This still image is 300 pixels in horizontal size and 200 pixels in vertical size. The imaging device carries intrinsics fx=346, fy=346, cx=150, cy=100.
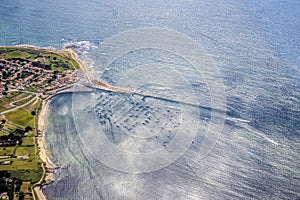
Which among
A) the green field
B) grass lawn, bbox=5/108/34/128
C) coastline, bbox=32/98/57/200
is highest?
the green field

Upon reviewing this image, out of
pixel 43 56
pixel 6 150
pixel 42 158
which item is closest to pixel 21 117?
pixel 6 150

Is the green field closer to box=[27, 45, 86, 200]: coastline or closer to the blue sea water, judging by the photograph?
the blue sea water

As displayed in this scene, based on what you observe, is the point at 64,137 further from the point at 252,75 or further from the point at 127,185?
the point at 252,75

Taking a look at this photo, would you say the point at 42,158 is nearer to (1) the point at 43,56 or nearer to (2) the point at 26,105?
(2) the point at 26,105

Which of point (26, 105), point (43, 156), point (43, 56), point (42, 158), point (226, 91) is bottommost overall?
point (42, 158)

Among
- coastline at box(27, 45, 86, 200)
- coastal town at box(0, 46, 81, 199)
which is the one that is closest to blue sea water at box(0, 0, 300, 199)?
coastline at box(27, 45, 86, 200)

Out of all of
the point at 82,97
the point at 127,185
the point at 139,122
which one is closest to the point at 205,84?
the point at 139,122

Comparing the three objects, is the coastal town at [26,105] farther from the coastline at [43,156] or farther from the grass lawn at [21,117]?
the coastline at [43,156]

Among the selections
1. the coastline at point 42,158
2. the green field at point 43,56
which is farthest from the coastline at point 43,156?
the green field at point 43,56
